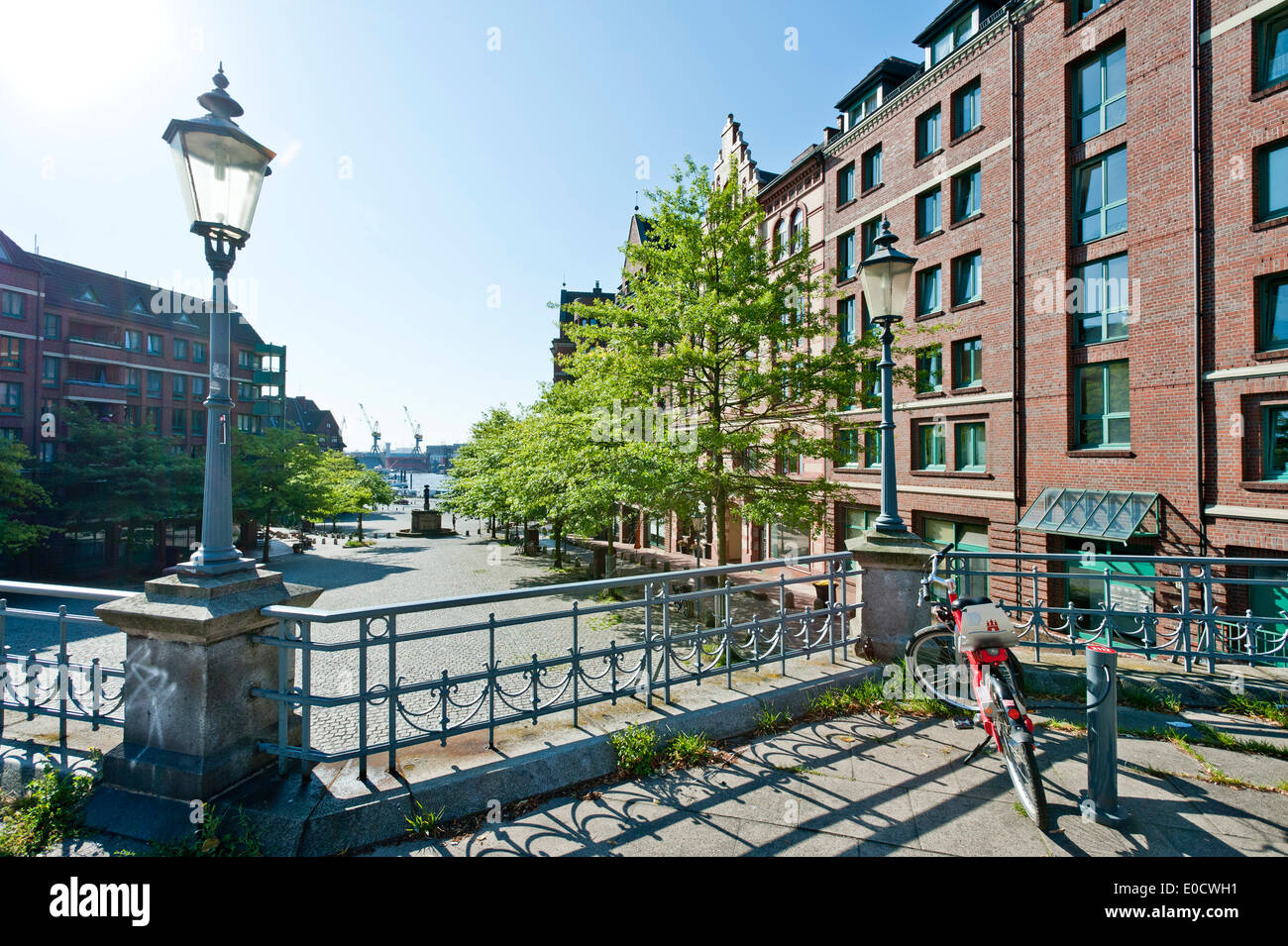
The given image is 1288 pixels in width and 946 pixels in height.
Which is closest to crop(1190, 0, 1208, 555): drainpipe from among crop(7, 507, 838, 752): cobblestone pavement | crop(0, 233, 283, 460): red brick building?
crop(7, 507, 838, 752): cobblestone pavement

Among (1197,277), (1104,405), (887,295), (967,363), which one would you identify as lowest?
(887,295)

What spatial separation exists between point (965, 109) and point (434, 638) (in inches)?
963

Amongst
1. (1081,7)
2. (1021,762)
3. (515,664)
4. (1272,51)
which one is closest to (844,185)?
(1081,7)

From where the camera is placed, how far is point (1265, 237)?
13406mm

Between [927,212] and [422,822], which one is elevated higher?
[927,212]

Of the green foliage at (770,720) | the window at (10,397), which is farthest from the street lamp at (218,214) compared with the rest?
the window at (10,397)

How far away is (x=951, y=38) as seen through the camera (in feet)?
69.9

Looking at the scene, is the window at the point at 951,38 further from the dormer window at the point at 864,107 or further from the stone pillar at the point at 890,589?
the stone pillar at the point at 890,589

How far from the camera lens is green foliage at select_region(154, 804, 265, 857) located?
302cm

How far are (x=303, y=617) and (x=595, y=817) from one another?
2.11 m

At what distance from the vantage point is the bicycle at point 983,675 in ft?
11.1

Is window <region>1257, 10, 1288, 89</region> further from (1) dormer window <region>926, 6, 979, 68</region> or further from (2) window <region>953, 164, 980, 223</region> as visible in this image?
(1) dormer window <region>926, 6, 979, 68</region>

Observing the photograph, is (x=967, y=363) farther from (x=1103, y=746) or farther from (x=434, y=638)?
(x=1103, y=746)
